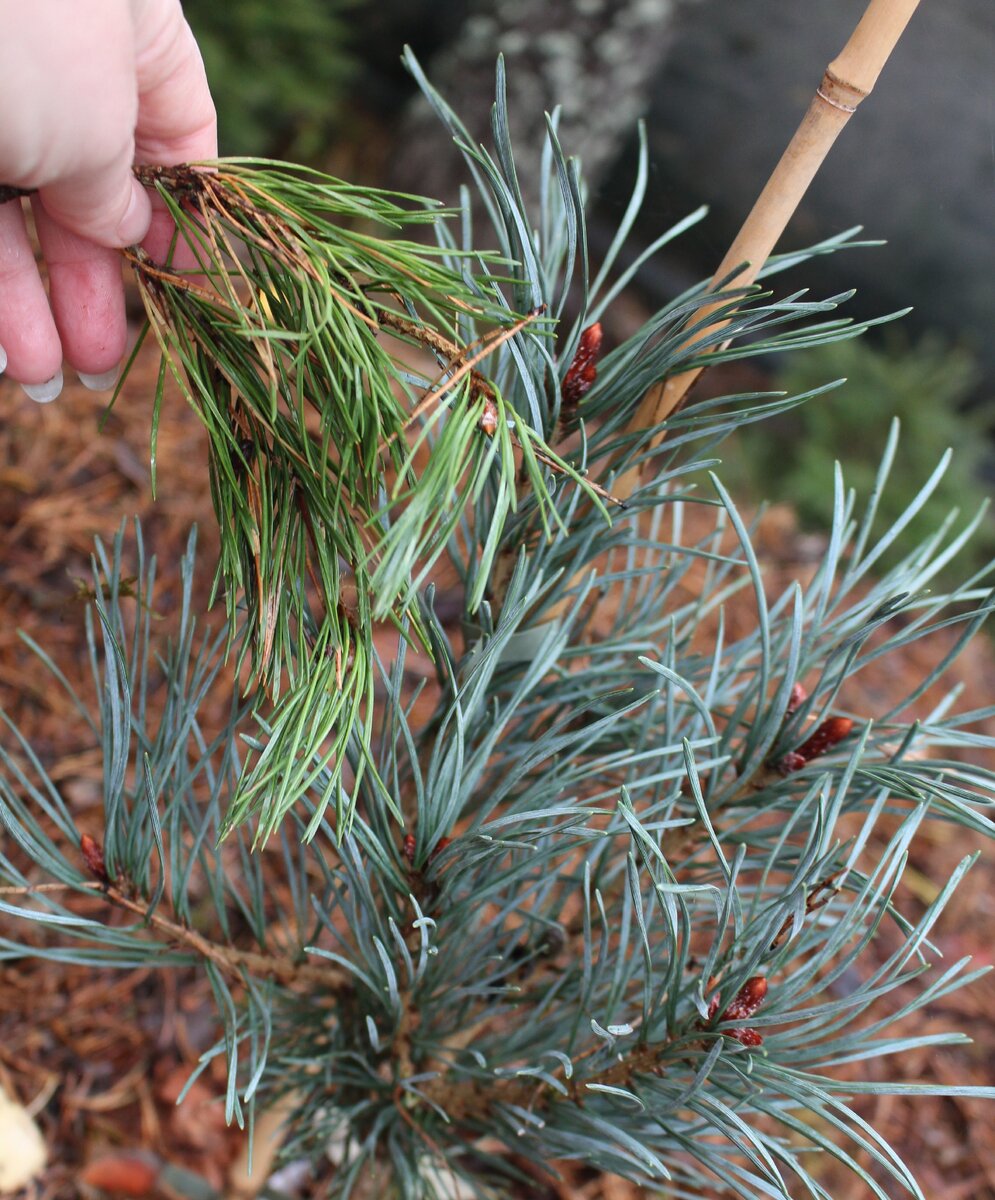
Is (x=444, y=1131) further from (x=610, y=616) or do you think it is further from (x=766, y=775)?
(x=610, y=616)

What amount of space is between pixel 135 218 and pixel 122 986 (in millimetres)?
803

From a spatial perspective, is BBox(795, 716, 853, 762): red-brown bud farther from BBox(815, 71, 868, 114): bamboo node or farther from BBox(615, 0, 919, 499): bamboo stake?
BBox(815, 71, 868, 114): bamboo node

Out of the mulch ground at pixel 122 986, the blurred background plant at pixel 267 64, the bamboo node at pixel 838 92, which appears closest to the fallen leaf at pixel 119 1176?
the mulch ground at pixel 122 986

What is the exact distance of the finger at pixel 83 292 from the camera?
58 centimetres

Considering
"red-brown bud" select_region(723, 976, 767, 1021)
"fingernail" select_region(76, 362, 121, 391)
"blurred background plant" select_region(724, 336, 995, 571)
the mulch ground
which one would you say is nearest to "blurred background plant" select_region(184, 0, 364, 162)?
the mulch ground

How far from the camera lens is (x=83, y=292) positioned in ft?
1.95

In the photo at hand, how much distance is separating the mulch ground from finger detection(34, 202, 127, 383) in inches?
7.0

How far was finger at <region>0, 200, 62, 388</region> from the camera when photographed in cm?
58

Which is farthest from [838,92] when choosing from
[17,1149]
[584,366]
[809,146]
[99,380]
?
[17,1149]

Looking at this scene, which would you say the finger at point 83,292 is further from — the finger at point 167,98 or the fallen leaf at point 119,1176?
the fallen leaf at point 119,1176

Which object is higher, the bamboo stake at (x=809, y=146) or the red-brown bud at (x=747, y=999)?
the bamboo stake at (x=809, y=146)

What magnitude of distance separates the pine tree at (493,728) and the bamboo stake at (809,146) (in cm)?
2

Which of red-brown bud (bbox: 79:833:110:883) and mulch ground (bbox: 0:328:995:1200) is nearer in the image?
red-brown bud (bbox: 79:833:110:883)

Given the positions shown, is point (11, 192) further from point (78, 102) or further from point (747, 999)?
point (747, 999)
